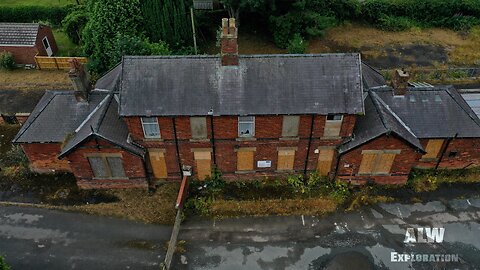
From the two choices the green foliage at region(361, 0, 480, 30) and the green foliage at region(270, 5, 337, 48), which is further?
the green foliage at region(361, 0, 480, 30)

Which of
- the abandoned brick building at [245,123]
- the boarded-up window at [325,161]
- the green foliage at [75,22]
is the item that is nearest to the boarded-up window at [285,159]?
the abandoned brick building at [245,123]

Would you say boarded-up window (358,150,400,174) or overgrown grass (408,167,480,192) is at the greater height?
boarded-up window (358,150,400,174)

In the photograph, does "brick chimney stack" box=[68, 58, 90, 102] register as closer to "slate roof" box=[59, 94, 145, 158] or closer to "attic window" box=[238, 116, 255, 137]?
"slate roof" box=[59, 94, 145, 158]

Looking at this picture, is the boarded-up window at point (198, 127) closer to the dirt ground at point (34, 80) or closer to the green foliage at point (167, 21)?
the green foliage at point (167, 21)

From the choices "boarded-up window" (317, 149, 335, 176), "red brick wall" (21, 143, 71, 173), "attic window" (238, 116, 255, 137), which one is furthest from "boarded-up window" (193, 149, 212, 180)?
"red brick wall" (21, 143, 71, 173)

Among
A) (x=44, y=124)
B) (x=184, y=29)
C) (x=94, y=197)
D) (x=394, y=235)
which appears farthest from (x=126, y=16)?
(x=394, y=235)

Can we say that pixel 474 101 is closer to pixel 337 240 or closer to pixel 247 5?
pixel 337 240

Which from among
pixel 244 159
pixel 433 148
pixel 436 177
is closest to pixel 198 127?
pixel 244 159

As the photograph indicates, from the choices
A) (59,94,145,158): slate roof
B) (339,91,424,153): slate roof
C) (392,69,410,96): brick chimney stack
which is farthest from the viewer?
(392,69,410,96): brick chimney stack
